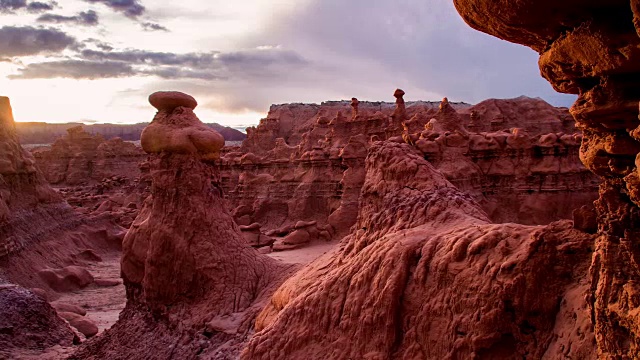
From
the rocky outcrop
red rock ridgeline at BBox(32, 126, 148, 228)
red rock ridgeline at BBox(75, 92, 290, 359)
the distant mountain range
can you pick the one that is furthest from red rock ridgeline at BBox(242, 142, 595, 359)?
the distant mountain range

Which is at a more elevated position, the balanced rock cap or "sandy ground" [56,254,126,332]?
the balanced rock cap

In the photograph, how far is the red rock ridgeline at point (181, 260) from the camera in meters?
7.77

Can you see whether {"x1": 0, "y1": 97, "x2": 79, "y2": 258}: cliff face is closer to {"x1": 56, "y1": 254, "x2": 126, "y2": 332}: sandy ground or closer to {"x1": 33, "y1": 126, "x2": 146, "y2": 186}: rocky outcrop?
{"x1": 56, "y1": 254, "x2": 126, "y2": 332}: sandy ground

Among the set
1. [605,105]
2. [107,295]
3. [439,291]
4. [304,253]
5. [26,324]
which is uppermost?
[605,105]

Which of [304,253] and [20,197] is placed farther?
[20,197]

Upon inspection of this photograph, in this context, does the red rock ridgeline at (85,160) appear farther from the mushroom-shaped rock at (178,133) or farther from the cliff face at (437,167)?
the mushroom-shaped rock at (178,133)

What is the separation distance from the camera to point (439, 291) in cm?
405

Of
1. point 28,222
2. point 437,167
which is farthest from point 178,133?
point 28,222

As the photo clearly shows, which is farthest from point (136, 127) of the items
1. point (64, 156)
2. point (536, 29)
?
point (536, 29)

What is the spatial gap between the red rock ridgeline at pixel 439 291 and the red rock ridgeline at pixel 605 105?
0.62 metres

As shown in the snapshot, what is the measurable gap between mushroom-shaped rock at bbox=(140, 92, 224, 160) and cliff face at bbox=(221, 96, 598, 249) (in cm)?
309

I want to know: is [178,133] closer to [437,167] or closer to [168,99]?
[168,99]

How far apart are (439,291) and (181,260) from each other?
16.3 feet

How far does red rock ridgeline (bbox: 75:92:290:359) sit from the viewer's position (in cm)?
777
